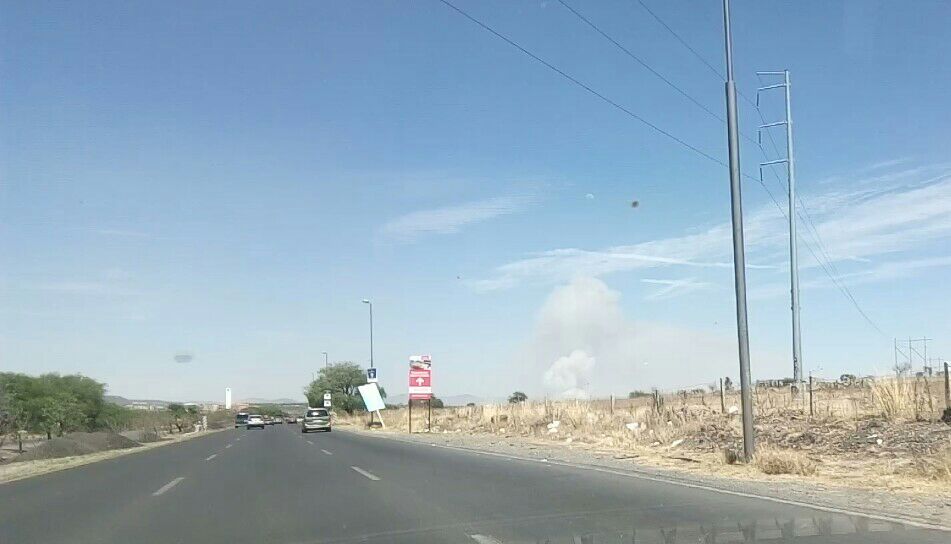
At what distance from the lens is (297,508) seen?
14742 mm

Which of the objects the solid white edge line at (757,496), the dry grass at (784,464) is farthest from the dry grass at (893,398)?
the solid white edge line at (757,496)

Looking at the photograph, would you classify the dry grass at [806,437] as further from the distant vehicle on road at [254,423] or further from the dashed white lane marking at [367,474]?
the distant vehicle on road at [254,423]

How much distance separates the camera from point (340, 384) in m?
137

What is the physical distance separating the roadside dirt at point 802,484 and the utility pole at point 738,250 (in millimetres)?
1190

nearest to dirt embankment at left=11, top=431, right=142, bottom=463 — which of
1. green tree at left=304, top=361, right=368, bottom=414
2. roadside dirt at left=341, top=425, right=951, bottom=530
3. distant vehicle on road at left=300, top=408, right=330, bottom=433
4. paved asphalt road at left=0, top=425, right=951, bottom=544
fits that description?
paved asphalt road at left=0, top=425, right=951, bottom=544

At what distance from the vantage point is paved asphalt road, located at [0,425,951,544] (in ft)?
36.5

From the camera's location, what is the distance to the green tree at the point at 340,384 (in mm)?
133000

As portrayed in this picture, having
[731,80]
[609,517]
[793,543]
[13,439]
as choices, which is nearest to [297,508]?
[609,517]

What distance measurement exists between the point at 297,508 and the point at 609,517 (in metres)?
5.56

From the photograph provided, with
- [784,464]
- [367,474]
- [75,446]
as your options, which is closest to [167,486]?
[367,474]

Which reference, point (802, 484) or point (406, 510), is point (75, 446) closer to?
point (406, 510)

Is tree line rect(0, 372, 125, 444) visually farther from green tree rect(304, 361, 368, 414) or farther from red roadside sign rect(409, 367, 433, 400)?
green tree rect(304, 361, 368, 414)

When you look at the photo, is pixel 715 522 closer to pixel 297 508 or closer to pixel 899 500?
pixel 899 500

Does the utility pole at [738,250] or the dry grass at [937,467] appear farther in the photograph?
the utility pole at [738,250]
